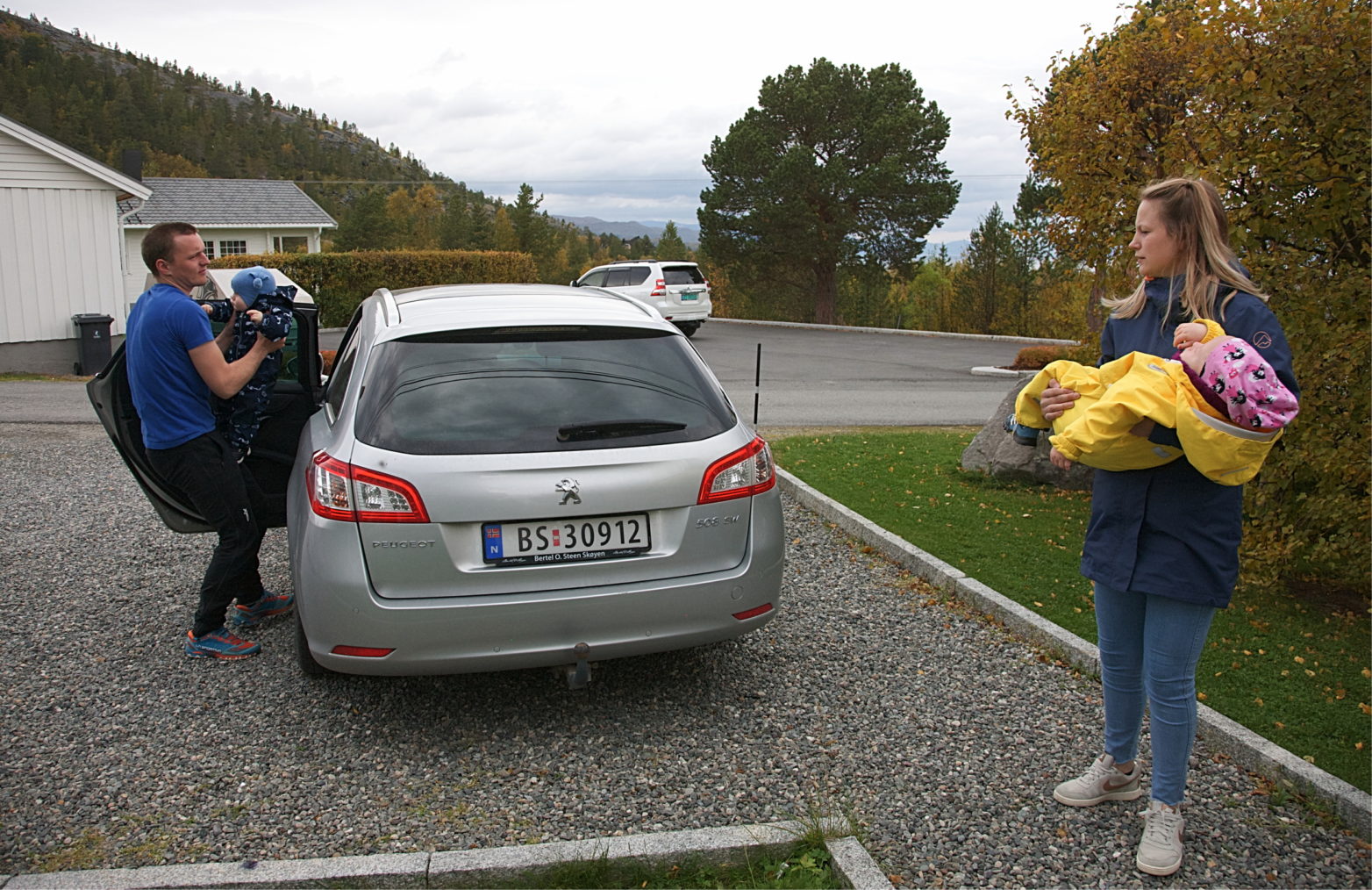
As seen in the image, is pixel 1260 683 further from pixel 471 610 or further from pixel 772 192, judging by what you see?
pixel 772 192

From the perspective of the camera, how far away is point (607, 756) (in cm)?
376

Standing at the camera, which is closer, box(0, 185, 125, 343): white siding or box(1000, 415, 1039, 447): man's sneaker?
box(1000, 415, 1039, 447): man's sneaker

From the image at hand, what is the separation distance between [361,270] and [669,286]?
378 inches

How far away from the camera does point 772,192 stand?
34156 millimetres

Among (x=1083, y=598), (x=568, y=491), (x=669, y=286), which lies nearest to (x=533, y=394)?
(x=568, y=491)

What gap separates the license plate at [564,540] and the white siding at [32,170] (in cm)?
2026

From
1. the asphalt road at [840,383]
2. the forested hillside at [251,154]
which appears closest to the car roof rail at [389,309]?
the asphalt road at [840,383]

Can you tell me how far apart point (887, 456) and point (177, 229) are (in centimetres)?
676

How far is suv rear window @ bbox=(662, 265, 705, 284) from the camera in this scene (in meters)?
26.7

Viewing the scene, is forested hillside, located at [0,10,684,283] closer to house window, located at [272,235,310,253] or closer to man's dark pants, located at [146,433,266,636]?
house window, located at [272,235,310,253]

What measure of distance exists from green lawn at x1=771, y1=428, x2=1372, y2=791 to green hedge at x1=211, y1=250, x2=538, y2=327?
2255 cm

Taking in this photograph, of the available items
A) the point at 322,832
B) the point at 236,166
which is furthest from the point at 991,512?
the point at 236,166

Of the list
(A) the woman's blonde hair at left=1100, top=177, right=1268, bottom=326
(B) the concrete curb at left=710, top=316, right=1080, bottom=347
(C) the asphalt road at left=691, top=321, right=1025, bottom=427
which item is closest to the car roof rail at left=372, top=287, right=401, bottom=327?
(A) the woman's blonde hair at left=1100, top=177, right=1268, bottom=326

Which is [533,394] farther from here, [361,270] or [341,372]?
[361,270]
